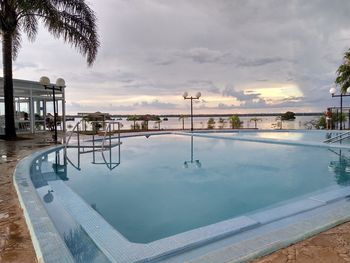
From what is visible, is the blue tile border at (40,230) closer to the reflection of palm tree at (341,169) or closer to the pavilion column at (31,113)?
the reflection of palm tree at (341,169)

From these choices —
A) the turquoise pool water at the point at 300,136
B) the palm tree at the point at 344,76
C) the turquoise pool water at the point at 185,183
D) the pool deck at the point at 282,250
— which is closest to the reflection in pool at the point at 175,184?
the turquoise pool water at the point at 185,183

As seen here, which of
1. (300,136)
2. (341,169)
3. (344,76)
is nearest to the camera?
(341,169)

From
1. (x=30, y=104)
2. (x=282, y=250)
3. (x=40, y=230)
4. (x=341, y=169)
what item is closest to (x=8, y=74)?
(x=30, y=104)

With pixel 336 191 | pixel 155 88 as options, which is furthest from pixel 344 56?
pixel 336 191

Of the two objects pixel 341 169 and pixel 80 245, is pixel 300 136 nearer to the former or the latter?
pixel 341 169

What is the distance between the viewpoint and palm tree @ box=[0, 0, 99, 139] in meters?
9.22

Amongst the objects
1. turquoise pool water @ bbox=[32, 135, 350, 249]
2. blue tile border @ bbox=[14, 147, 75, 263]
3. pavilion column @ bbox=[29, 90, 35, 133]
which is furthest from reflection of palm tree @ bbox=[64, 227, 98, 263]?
pavilion column @ bbox=[29, 90, 35, 133]

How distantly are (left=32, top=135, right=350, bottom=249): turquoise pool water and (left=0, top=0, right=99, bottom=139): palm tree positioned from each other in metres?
4.35

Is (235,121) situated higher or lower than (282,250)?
higher

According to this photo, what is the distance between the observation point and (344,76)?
16.3 meters

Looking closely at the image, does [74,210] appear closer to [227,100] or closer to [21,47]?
[21,47]

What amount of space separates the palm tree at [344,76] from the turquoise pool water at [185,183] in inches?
371

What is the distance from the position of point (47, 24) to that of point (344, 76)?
53.9 ft

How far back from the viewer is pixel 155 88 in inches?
947
